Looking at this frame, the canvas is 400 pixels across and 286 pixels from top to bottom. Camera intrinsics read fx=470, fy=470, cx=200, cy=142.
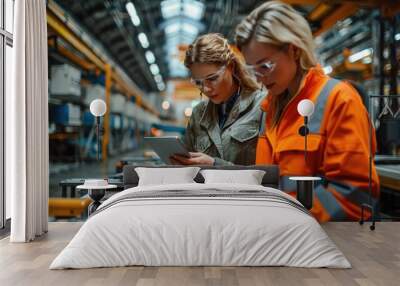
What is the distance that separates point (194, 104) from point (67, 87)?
7.55 ft

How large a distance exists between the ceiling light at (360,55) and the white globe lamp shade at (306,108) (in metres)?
0.74

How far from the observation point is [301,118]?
4637 millimetres

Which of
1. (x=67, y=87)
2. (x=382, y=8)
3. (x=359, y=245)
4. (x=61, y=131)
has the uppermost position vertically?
(x=382, y=8)

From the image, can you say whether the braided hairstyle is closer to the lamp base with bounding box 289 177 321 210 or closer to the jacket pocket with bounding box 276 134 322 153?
the jacket pocket with bounding box 276 134 322 153

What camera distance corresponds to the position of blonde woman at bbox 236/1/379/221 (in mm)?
4527

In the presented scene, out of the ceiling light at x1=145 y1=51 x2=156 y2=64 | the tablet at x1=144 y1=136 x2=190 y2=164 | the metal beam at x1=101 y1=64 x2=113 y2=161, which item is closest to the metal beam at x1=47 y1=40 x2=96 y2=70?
the metal beam at x1=101 y1=64 x2=113 y2=161

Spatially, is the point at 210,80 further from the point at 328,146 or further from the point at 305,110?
the point at 328,146

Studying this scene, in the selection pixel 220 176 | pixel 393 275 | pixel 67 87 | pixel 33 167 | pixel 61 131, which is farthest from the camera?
pixel 61 131

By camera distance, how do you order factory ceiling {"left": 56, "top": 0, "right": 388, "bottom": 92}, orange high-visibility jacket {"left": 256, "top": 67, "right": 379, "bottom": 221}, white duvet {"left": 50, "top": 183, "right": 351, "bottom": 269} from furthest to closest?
factory ceiling {"left": 56, "top": 0, "right": 388, "bottom": 92} < orange high-visibility jacket {"left": 256, "top": 67, "right": 379, "bottom": 221} < white duvet {"left": 50, "top": 183, "right": 351, "bottom": 269}

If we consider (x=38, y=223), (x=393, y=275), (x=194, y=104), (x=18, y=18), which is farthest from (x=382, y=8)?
(x=38, y=223)

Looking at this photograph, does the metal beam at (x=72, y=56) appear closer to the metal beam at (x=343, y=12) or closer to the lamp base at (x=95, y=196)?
the lamp base at (x=95, y=196)

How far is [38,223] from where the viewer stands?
4.27m

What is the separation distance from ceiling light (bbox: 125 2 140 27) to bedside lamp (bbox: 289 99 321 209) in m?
2.21

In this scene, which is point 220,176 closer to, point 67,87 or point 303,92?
point 303,92
